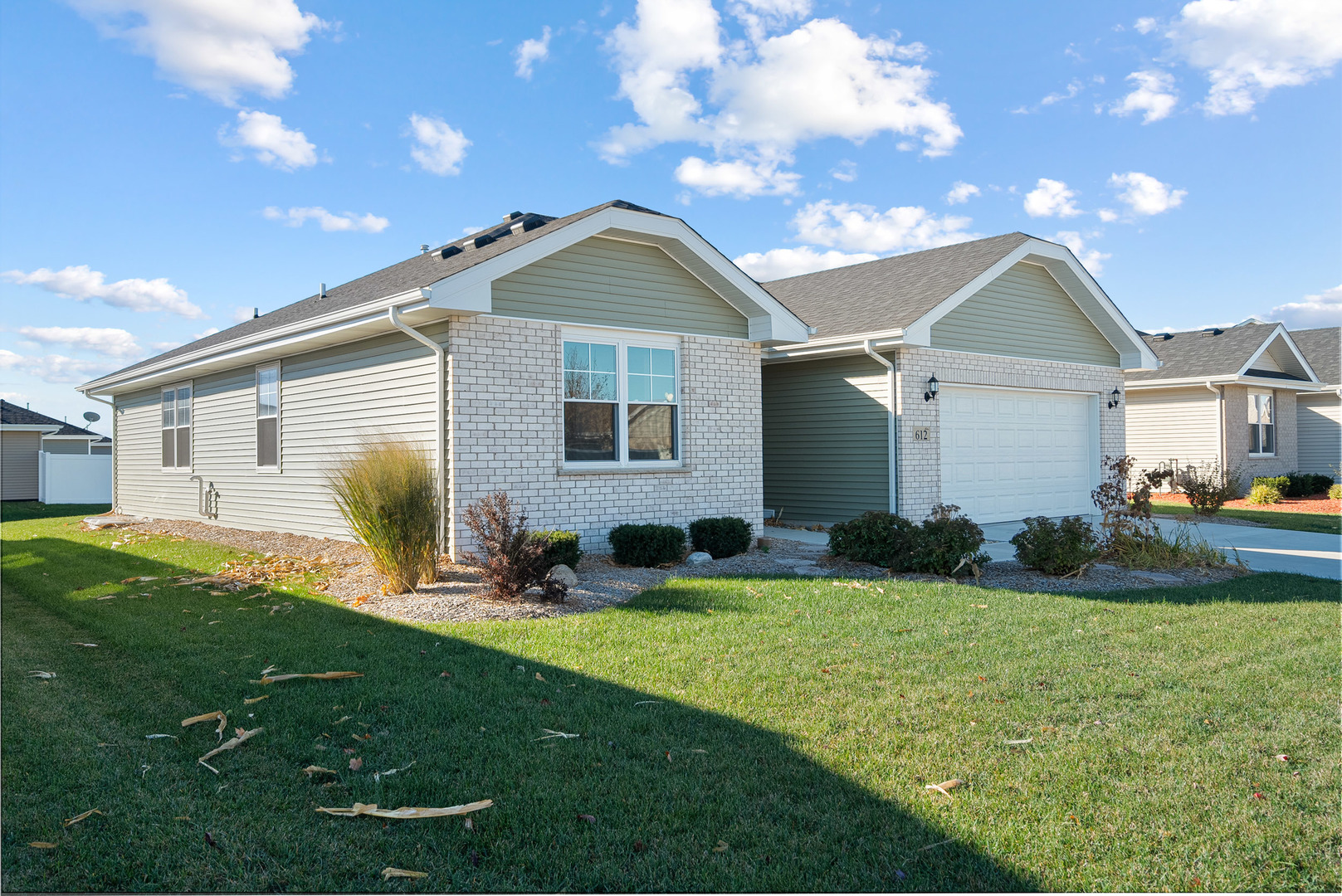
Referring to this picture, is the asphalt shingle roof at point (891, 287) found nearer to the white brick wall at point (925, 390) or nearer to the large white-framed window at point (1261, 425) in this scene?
the white brick wall at point (925, 390)

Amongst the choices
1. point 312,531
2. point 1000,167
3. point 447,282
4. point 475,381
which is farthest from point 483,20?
point 1000,167

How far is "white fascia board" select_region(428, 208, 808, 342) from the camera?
29.9 ft

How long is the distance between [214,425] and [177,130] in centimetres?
621

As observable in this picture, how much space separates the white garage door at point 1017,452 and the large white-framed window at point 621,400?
205 inches

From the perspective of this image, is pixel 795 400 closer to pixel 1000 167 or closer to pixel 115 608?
pixel 1000 167

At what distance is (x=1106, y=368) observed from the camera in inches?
672

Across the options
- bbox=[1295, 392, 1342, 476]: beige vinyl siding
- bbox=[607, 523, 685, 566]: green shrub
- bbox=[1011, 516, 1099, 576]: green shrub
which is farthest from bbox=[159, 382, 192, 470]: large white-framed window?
bbox=[1295, 392, 1342, 476]: beige vinyl siding

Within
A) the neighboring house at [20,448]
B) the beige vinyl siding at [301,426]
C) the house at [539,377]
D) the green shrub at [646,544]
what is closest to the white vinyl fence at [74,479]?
the neighboring house at [20,448]

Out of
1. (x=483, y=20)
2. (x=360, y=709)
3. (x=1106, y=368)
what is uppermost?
(x=483, y=20)

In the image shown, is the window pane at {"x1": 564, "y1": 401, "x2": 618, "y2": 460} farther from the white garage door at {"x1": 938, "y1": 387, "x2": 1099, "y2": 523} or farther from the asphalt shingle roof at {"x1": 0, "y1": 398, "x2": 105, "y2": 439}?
the asphalt shingle roof at {"x1": 0, "y1": 398, "x2": 105, "y2": 439}

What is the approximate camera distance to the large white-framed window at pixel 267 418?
13.2 meters

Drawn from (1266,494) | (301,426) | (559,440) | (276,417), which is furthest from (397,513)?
(1266,494)

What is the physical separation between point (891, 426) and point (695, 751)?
996 centimetres

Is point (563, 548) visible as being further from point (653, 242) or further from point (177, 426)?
point (177, 426)
